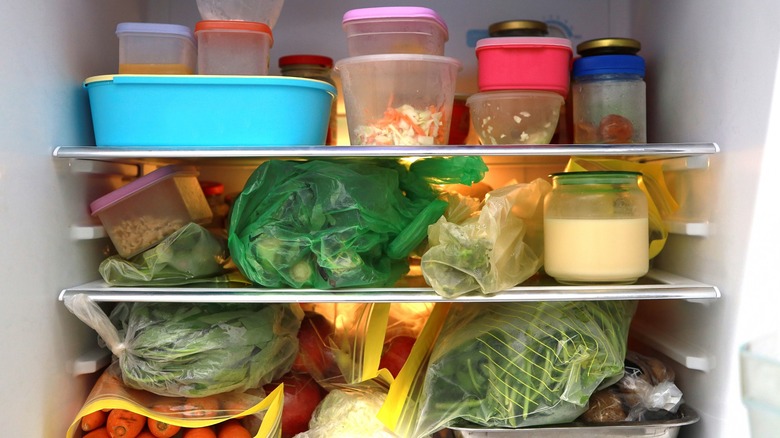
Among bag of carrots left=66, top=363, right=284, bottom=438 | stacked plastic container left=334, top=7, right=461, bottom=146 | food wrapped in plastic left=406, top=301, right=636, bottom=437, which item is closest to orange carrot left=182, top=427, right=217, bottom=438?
bag of carrots left=66, top=363, right=284, bottom=438

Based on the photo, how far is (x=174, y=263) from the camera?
4.63 feet

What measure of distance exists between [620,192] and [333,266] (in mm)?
600

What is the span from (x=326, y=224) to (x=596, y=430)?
68 cm

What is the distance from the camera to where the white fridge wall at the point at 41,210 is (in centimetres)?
117

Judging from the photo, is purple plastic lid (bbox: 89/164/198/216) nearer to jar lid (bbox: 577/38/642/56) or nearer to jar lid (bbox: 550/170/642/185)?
jar lid (bbox: 550/170/642/185)

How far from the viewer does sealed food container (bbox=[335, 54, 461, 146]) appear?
1.36m

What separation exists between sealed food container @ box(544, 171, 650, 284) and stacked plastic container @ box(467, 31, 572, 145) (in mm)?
154

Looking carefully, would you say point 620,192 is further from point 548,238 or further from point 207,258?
point 207,258

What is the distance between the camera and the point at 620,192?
4.37ft

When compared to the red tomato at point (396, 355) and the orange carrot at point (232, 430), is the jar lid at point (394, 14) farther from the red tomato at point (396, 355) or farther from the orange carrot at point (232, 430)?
the orange carrot at point (232, 430)

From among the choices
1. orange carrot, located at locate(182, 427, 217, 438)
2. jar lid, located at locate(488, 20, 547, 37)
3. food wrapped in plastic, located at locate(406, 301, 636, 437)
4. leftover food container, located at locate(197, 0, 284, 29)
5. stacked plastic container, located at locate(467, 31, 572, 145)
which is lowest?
orange carrot, located at locate(182, 427, 217, 438)

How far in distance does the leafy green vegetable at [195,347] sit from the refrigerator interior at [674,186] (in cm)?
15

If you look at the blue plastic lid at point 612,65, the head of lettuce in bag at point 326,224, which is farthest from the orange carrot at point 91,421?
the blue plastic lid at point 612,65

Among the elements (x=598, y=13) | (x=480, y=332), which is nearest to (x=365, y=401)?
(x=480, y=332)
